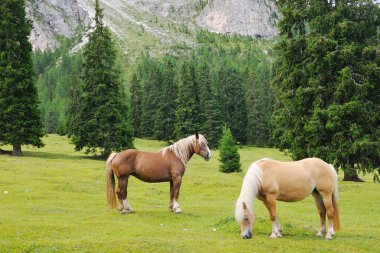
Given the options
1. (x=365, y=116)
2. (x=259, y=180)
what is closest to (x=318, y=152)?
(x=365, y=116)

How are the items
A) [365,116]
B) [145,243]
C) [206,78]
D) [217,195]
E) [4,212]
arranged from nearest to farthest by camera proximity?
[145,243] < [4,212] < [217,195] < [365,116] < [206,78]

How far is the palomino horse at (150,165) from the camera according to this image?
52.9 ft

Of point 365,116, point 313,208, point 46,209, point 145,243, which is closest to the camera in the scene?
point 145,243

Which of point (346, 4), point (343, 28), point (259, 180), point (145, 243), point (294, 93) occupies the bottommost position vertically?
point (145, 243)

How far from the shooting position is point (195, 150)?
1670cm

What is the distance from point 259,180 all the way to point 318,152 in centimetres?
1906

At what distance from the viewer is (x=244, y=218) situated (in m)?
12.0

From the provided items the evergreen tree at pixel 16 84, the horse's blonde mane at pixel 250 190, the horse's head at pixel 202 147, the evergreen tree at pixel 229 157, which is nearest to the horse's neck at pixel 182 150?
the horse's head at pixel 202 147

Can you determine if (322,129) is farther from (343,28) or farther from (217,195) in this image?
(217,195)

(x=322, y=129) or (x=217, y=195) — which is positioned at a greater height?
(x=322, y=129)

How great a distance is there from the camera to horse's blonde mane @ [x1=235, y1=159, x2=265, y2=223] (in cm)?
1195

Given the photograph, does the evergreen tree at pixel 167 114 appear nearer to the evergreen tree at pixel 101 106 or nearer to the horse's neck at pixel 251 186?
the evergreen tree at pixel 101 106

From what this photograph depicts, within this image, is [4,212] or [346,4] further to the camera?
[346,4]

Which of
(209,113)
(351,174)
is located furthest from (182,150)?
(209,113)
